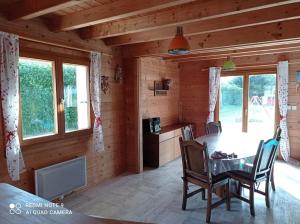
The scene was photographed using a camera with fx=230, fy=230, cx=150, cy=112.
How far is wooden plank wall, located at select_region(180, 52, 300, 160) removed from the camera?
4.77m

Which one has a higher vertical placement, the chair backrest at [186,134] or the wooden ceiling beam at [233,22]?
the wooden ceiling beam at [233,22]

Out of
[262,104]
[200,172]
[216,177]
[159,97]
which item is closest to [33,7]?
[200,172]

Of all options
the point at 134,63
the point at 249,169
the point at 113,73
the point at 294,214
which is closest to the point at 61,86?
the point at 113,73

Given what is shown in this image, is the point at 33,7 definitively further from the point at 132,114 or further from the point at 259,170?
the point at 259,170

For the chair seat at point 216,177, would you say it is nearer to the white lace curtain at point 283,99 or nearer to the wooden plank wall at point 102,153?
the wooden plank wall at point 102,153

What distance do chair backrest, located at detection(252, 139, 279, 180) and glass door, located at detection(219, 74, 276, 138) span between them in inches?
99.9

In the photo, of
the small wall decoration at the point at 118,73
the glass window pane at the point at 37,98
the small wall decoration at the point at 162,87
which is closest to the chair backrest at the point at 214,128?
the small wall decoration at the point at 162,87

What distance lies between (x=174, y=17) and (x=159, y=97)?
9.55 feet

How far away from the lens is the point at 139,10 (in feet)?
7.14

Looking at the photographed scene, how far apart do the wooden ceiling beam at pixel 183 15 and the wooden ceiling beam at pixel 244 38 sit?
3.03 ft

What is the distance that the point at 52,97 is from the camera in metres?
3.09

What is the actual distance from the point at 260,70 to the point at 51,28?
14.0 feet

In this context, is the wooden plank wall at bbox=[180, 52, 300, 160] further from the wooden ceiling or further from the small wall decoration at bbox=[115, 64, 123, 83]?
the small wall decoration at bbox=[115, 64, 123, 83]

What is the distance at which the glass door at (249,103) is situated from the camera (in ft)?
16.8
